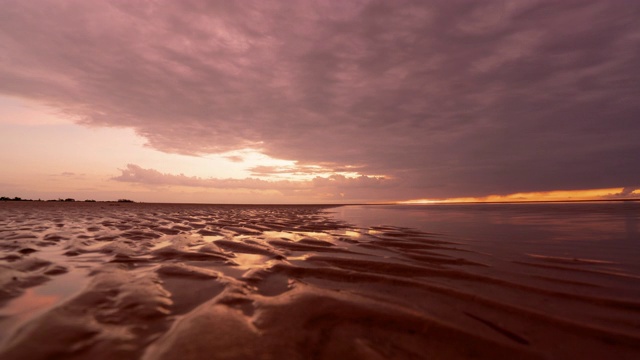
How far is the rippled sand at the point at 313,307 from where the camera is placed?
199 centimetres

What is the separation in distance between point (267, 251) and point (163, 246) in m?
2.47

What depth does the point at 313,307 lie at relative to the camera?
107 inches

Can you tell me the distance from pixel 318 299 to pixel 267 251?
314cm

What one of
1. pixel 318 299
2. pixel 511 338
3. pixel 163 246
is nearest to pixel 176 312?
pixel 318 299

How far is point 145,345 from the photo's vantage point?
2.01 meters

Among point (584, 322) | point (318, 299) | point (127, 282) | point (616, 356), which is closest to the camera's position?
point (616, 356)

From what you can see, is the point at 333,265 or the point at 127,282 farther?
the point at 333,265

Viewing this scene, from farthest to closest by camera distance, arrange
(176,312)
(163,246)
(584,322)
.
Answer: (163,246), (176,312), (584,322)

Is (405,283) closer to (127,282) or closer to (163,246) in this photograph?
(127,282)

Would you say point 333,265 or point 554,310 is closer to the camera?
point 554,310

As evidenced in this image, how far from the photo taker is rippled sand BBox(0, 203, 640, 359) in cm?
199

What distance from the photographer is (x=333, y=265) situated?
15.0 feet

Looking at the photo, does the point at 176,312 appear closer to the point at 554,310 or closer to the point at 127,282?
the point at 127,282

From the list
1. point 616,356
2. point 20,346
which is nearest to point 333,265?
point 616,356
